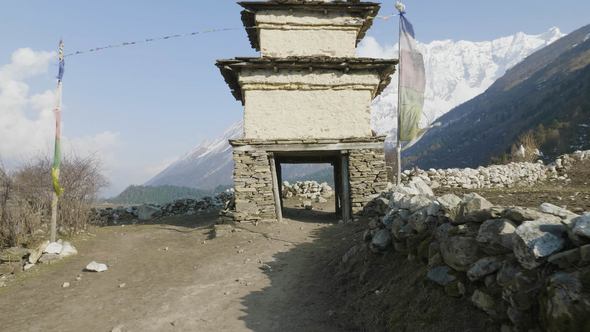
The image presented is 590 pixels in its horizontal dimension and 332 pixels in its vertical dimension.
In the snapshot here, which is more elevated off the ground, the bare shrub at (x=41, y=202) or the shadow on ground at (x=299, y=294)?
the bare shrub at (x=41, y=202)

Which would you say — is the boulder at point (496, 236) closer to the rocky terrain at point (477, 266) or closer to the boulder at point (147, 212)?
the rocky terrain at point (477, 266)

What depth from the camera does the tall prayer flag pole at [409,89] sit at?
41.0ft

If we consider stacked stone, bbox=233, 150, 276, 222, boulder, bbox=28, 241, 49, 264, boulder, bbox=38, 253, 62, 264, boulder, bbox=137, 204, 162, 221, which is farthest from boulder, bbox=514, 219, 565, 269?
boulder, bbox=137, 204, 162, 221

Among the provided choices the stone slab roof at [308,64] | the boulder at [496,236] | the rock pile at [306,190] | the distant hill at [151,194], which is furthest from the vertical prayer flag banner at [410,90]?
the distant hill at [151,194]

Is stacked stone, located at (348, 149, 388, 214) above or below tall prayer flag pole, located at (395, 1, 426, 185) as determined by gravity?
below

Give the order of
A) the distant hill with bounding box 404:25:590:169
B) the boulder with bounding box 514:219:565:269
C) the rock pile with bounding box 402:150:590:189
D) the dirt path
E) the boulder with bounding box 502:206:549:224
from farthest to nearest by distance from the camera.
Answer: the distant hill with bounding box 404:25:590:169 < the rock pile with bounding box 402:150:590:189 < the dirt path < the boulder with bounding box 502:206:549:224 < the boulder with bounding box 514:219:565:269

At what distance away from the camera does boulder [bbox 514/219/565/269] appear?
3.75 m

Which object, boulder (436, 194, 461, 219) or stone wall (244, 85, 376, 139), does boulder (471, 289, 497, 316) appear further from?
stone wall (244, 85, 376, 139)

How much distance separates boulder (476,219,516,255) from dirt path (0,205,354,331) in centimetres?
263

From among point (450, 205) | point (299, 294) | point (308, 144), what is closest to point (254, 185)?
point (308, 144)

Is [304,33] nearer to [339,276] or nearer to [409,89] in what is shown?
[409,89]

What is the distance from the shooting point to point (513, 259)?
419cm

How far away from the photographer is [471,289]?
4742 millimetres

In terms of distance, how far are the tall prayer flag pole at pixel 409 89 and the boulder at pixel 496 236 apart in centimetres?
760
